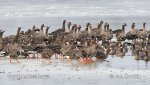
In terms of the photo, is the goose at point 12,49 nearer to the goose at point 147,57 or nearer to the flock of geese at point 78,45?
the flock of geese at point 78,45

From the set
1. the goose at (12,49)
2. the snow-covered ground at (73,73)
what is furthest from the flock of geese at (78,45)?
the snow-covered ground at (73,73)

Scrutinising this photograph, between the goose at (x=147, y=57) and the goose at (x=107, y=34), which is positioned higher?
the goose at (x=107, y=34)

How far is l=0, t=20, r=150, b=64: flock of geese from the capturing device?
20.0 metres

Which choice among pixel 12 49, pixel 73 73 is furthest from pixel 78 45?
pixel 73 73

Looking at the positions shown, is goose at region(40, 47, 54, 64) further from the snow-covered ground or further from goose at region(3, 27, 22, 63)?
goose at region(3, 27, 22, 63)

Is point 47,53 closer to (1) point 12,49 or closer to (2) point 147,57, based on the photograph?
(1) point 12,49

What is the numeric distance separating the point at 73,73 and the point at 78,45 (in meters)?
3.68

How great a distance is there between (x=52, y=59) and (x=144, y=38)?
5.50m

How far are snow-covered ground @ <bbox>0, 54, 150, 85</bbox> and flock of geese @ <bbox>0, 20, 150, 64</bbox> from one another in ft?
1.00

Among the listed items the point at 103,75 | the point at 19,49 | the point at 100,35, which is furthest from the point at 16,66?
the point at 100,35

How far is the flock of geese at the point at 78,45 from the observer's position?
65.6 feet

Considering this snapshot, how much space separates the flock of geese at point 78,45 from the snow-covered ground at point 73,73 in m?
0.30

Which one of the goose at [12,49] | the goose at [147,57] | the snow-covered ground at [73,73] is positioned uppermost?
the goose at [12,49]

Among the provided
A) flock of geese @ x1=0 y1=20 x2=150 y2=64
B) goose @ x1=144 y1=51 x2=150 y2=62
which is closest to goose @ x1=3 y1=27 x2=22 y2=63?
flock of geese @ x1=0 y1=20 x2=150 y2=64
